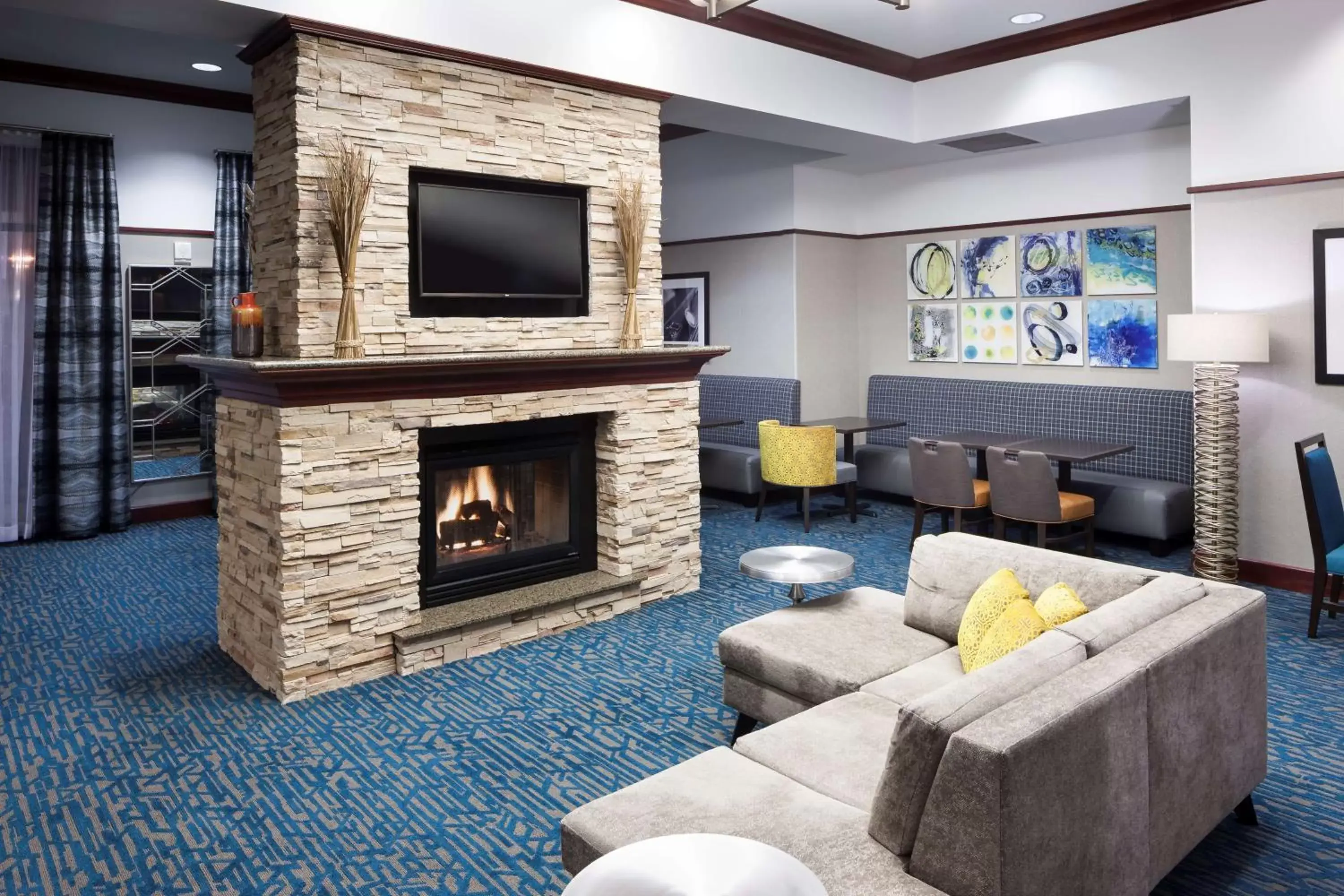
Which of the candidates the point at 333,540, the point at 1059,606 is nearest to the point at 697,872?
the point at 1059,606

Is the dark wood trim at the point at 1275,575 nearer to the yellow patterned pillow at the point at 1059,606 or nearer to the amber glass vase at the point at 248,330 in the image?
the yellow patterned pillow at the point at 1059,606

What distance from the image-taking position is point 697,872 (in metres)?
1.59

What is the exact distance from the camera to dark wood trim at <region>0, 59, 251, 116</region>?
6.52 metres

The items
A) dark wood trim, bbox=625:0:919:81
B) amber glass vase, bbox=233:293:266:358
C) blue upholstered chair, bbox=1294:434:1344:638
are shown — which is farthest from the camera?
dark wood trim, bbox=625:0:919:81

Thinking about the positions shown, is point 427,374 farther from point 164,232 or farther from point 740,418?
point 740,418

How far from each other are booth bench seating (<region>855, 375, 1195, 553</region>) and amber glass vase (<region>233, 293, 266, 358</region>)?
5063mm

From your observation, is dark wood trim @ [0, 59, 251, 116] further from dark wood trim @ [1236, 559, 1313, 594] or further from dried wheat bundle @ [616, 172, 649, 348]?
dark wood trim @ [1236, 559, 1313, 594]

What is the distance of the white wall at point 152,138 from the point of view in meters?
6.65

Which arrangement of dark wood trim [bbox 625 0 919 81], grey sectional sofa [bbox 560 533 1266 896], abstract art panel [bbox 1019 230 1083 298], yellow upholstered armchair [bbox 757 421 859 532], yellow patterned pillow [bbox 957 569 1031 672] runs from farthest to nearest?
1. abstract art panel [bbox 1019 230 1083 298]
2. yellow upholstered armchair [bbox 757 421 859 532]
3. dark wood trim [bbox 625 0 919 81]
4. yellow patterned pillow [bbox 957 569 1031 672]
5. grey sectional sofa [bbox 560 533 1266 896]

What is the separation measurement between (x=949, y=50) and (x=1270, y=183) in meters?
2.28

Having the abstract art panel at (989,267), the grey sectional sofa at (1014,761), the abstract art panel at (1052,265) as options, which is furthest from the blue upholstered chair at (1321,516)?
the abstract art panel at (989,267)

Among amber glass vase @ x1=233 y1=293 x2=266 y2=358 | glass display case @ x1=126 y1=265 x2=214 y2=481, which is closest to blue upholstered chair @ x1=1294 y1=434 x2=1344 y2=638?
amber glass vase @ x1=233 y1=293 x2=266 y2=358

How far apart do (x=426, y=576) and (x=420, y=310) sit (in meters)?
1.27

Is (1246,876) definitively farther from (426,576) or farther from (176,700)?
(176,700)
